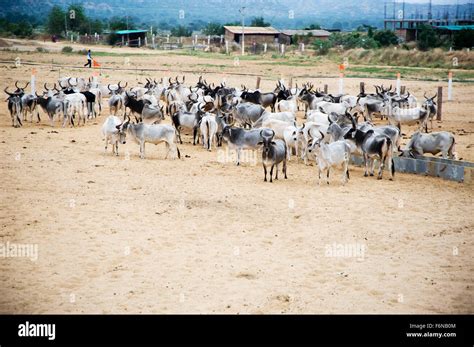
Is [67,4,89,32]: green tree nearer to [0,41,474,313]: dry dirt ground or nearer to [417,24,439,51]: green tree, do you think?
[417,24,439,51]: green tree

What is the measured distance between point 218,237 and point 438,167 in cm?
698

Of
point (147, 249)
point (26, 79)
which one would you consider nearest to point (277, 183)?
point (147, 249)

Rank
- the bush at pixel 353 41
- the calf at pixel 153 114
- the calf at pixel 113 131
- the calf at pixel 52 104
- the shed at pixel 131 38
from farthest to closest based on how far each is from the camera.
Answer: the shed at pixel 131 38
the bush at pixel 353 41
the calf at pixel 52 104
the calf at pixel 153 114
the calf at pixel 113 131

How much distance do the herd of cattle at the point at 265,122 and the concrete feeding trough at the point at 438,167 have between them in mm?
343

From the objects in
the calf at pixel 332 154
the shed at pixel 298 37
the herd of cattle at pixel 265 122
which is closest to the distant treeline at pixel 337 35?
the shed at pixel 298 37

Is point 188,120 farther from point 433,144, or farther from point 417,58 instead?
point 417,58

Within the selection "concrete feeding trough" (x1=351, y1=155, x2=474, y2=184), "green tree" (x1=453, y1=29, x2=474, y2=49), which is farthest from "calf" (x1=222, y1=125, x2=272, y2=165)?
"green tree" (x1=453, y1=29, x2=474, y2=49)

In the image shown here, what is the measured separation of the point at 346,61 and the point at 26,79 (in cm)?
2663

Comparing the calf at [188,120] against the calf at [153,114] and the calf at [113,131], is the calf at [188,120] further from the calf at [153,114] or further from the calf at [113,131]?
the calf at [113,131]

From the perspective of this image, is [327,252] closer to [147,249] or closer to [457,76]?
[147,249]

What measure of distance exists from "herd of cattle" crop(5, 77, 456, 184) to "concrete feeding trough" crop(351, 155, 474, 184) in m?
0.34

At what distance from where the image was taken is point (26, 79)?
3412cm

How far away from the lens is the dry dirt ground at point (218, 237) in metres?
8.95

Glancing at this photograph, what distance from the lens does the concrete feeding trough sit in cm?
1566
